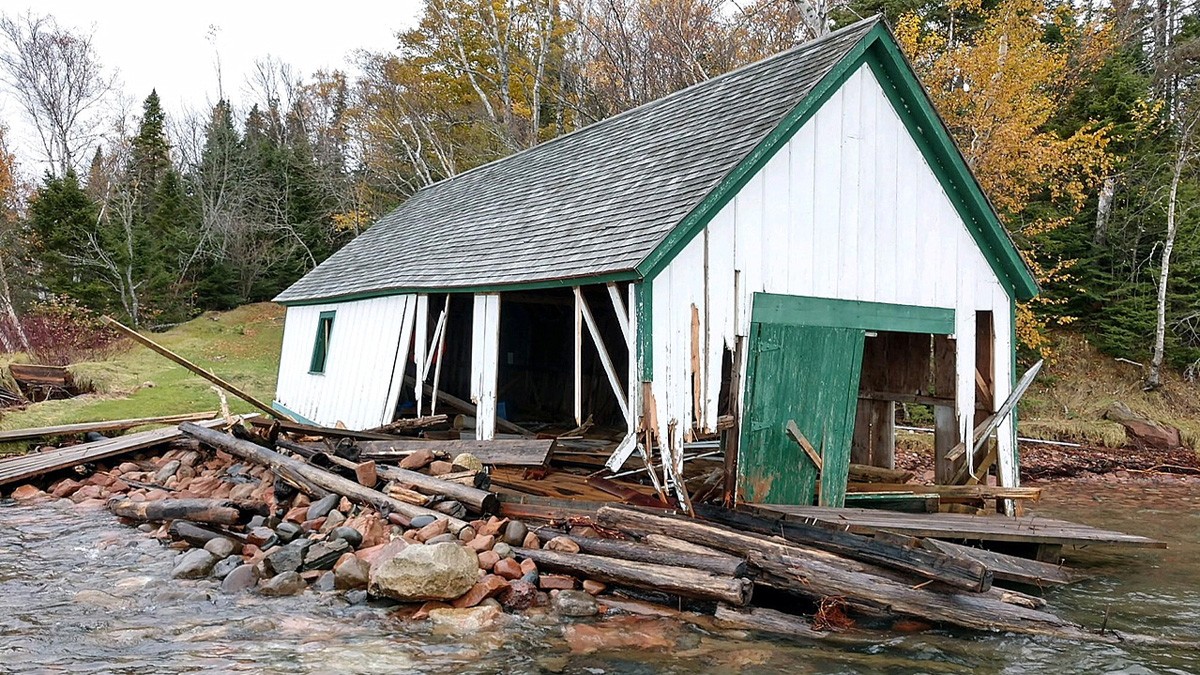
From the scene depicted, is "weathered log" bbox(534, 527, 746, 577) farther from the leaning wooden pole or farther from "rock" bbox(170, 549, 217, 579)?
the leaning wooden pole

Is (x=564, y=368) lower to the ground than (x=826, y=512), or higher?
higher

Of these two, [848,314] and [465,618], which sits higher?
[848,314]

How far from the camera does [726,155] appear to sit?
8.73m

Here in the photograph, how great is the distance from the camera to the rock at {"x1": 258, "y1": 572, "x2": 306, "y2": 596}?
23.5 feet

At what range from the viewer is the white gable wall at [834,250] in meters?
8.11

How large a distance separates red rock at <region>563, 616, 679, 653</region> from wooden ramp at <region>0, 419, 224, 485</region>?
28.4 feet

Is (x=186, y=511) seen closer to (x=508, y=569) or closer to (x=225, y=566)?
(x=225, y=566)

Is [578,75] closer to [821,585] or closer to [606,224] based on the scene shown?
[606,224]

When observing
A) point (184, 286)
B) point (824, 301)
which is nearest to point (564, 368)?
point (824, 301)

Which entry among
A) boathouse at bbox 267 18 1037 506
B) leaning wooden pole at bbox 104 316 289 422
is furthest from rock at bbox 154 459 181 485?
boathouse at bbox 267 18 1037 506

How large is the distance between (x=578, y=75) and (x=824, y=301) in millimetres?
22084

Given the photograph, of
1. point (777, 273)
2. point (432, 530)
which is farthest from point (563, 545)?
point (777, 273)

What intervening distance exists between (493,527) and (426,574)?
3.80 feet

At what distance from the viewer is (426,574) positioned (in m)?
6.81
